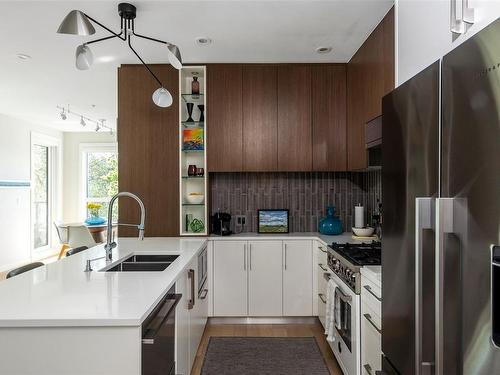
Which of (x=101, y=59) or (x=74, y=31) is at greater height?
(x=101, y=59)

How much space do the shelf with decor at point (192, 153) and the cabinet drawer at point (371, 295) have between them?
1.82m

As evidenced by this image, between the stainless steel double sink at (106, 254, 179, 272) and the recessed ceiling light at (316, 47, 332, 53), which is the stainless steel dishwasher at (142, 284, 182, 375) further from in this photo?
the recessed ceiling light at (316, 47, 332, 53)

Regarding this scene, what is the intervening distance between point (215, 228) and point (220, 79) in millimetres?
1529

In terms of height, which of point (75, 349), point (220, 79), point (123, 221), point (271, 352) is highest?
point (220, 79)

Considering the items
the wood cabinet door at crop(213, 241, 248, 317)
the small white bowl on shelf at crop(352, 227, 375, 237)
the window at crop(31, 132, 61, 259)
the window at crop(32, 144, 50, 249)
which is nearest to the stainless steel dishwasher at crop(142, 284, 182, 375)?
the wood cabinet door at crop(213, 241, 248, 317)

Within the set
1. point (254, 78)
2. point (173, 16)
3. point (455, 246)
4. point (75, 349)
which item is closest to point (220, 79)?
point (254, 78)

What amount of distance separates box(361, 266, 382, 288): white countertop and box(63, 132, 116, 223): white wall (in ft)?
21.6

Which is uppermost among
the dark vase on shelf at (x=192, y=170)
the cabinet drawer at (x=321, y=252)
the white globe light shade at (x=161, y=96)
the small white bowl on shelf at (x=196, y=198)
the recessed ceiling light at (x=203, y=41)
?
the recessed ceiling light at (x=203, y=41)

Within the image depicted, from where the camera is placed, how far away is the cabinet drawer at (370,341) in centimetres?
186

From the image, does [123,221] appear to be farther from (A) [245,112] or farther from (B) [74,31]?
(B) [74,31]

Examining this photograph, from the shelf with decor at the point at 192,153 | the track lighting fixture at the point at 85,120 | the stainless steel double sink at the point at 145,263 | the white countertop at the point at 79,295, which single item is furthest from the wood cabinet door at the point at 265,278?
the track lighting fixture at the point at 85,120

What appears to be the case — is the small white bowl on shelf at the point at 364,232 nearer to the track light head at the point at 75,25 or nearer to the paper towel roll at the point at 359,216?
the paper towel roll at the point at 359,216

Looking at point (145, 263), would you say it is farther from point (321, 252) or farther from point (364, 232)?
point (364, 232)

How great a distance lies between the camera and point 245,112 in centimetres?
357
